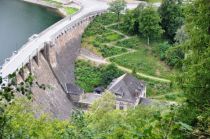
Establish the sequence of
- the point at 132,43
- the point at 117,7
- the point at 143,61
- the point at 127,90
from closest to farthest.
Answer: the point at 127,90 → the point at 143,61 → the point at 132,43 → the point at 117,7

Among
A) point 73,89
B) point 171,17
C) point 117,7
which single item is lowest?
point 73,89

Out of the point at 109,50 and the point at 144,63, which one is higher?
the point at 109,50

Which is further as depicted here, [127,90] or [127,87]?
[127,87]

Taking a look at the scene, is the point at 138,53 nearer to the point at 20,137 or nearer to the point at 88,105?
the point at 88,105

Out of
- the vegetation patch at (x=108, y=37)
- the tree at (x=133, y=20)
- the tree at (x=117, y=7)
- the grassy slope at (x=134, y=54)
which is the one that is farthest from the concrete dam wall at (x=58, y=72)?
the tree at (x=133, y=20)

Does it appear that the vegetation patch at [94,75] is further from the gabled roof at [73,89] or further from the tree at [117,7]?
the tree at [117,7]

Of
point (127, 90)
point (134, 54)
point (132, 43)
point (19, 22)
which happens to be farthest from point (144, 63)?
point (19, 22)

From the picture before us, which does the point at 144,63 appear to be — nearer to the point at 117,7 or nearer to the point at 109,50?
the point at 109,50

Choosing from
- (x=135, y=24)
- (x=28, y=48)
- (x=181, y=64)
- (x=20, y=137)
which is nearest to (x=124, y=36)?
(x=135, y=24)
